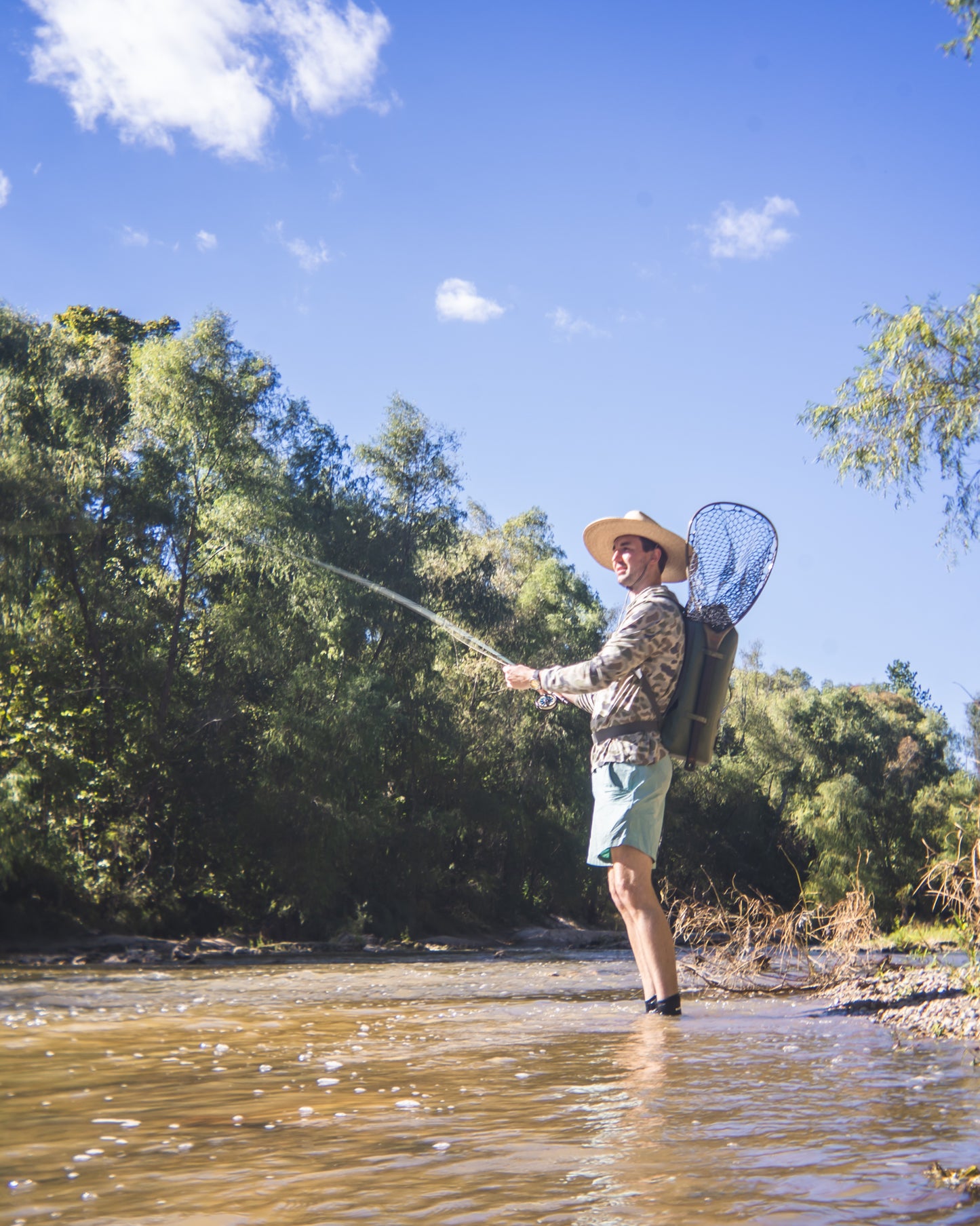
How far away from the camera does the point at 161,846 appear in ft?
73.8

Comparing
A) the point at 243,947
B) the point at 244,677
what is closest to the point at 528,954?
the point at 243,947

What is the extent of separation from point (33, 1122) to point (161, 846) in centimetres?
2054

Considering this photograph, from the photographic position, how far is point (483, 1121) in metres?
2.91

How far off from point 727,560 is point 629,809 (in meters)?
1.62

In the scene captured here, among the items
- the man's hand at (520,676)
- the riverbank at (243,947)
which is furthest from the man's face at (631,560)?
the riverbank at (243,947)

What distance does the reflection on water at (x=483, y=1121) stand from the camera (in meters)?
2.15

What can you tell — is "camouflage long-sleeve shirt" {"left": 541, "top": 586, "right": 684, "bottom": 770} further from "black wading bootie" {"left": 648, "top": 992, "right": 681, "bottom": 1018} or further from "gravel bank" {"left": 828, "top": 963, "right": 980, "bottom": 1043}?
"gravel bank" {"left": 828, "top": 963, "right": 980, "bottom": 1043}

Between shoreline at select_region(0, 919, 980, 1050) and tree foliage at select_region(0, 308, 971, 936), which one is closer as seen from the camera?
shoreline at select_region(0, 919, 980, 1050)

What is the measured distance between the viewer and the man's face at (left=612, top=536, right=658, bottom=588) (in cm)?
607

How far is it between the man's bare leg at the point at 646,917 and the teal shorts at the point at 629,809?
6 cm

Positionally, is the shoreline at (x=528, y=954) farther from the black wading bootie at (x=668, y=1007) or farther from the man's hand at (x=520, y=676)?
the man's hand at (x=520, y=676)

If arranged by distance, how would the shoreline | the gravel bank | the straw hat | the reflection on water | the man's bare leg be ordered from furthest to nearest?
the straw hat, the man's bare leg, the shoreline, the gravel bank, the reflection on water

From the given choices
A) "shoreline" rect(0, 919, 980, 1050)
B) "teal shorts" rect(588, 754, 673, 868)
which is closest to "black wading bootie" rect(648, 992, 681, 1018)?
A: "teal shorts" rect(588, 754, 673, 868)

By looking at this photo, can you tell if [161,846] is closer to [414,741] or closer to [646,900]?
[414,741]
